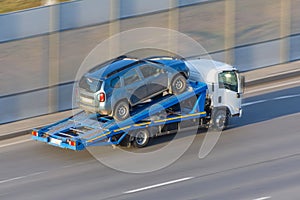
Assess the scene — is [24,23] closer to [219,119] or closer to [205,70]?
[205,70]

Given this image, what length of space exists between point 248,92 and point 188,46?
2.48 meters

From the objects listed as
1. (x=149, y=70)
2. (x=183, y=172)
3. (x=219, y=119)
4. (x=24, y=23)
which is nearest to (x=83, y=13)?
(x=24, y=23)

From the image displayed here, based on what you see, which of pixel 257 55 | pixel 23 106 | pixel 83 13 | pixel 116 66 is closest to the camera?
pixel 116 66

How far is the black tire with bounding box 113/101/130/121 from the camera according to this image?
2450 centimetres

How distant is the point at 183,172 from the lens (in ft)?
78.0

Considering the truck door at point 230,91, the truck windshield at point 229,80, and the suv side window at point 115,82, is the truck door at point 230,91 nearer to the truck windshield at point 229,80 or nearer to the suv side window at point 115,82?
the truck windshield at point 229,80

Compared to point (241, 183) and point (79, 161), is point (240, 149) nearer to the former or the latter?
point (241, 183)

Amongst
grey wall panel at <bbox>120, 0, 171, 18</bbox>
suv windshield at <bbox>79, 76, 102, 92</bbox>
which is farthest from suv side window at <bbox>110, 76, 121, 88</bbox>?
grey wall panel at <bbox>120, 0, 171, 18</bbox>

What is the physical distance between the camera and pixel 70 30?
27828mm

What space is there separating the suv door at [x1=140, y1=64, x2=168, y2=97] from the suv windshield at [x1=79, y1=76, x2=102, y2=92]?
1306 millimetres

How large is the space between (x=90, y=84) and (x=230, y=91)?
4.31 m

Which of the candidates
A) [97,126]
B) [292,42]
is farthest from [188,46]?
[97,126]

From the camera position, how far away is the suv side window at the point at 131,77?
24625 mm

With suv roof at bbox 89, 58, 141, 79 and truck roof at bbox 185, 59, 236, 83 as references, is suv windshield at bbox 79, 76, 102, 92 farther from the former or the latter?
truck roof at bbox 185, 59, 236, 83
